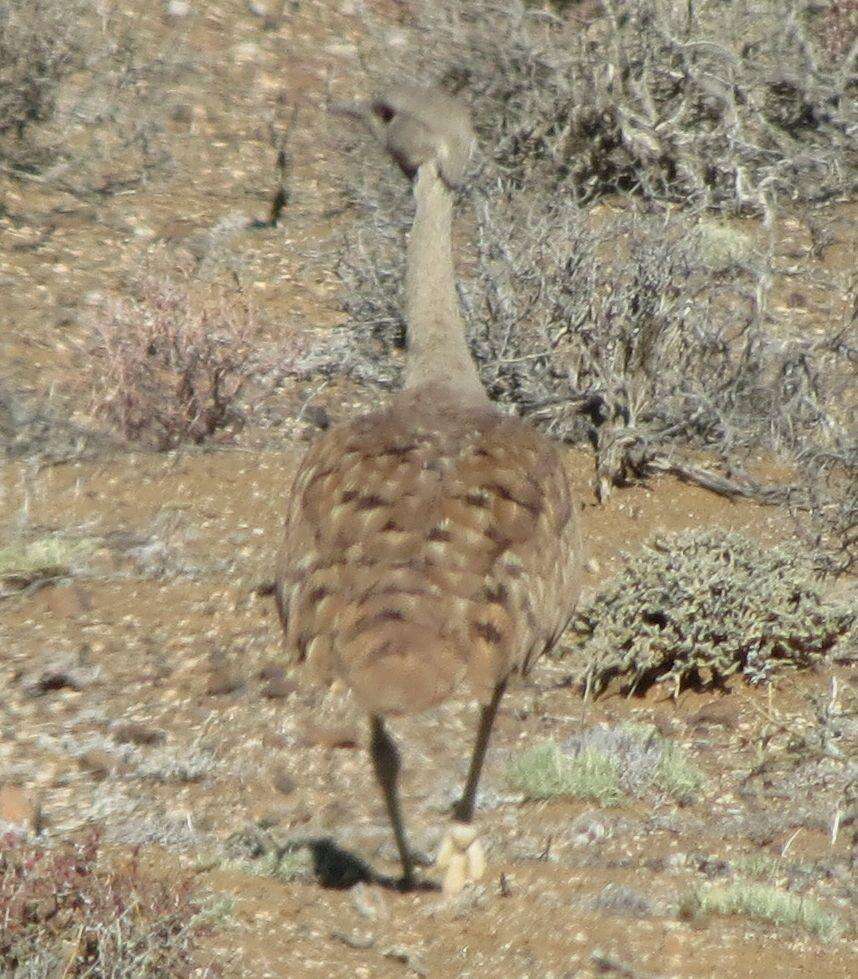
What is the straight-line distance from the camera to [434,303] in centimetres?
695

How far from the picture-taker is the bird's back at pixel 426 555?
495 cm

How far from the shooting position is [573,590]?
6.07 meters

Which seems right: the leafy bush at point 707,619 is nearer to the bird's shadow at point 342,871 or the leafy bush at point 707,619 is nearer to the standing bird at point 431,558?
the standing bird at point 431,558

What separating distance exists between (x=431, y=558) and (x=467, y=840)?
1.16m

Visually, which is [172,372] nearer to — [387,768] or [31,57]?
[387,768]

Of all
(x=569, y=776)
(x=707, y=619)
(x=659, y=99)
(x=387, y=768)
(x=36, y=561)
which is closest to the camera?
(x=387, y=768)

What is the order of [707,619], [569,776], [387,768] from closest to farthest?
[387,768] → [569,776] → [707,619]

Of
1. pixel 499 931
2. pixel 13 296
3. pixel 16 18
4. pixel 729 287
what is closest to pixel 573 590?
pixel 499 931

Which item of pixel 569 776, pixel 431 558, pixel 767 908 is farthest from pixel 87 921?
pixel 569 776

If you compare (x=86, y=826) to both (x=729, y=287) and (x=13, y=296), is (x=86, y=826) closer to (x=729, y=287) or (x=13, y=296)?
(x=729, y=287)

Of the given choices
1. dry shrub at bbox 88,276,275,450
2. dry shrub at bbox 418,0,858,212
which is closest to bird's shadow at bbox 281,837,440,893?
dry shrub at bbox 88,276,275,450

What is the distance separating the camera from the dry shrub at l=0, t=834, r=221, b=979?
442 cm

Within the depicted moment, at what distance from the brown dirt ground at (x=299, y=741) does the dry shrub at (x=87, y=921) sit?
1.04 feet

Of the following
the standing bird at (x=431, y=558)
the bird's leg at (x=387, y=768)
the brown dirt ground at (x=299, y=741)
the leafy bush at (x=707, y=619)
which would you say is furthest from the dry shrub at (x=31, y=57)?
the bird's leg at (x=387, y=768)
